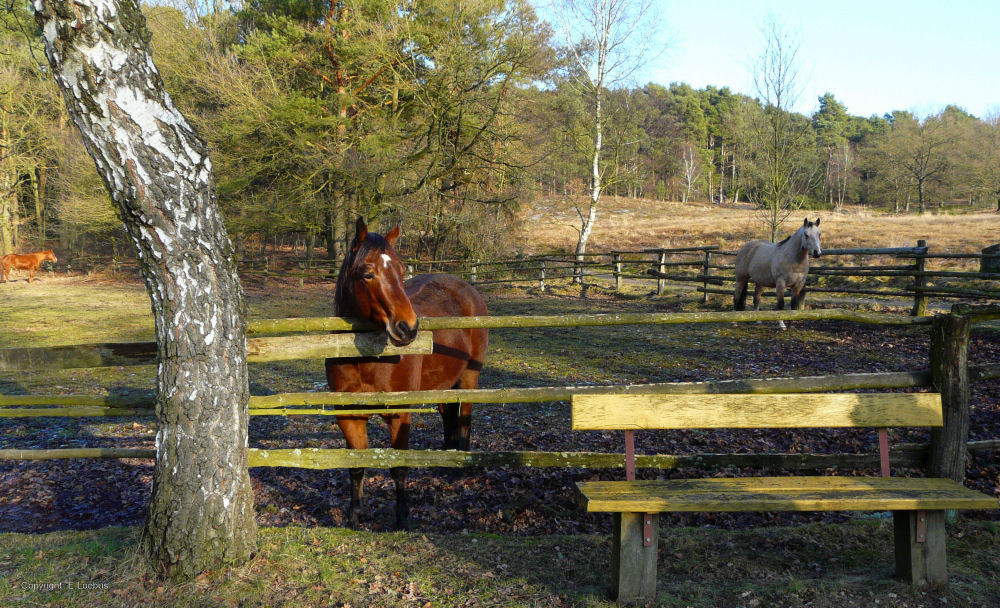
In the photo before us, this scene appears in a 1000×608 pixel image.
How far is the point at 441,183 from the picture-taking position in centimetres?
2319

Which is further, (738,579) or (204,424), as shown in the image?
(738,579)

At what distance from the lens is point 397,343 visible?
3.79 meters

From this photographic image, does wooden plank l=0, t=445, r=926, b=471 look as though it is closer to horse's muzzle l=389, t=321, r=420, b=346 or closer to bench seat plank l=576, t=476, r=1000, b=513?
bench seat plank l=576, t=476, r=1000, b=513

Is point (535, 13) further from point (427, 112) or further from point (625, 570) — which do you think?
point (625, 570)

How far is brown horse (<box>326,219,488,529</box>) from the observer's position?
149 inches

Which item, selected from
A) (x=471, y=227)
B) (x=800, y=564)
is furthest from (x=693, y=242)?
(x=800, y=564)

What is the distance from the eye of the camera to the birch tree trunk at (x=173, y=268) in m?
2.74

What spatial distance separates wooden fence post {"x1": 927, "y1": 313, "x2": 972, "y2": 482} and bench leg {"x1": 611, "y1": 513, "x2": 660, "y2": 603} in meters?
2.11

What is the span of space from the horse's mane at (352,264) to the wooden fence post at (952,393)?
358 centimetres

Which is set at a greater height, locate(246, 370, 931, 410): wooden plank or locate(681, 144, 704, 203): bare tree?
locate(681, 144, 704, 203): bare tree

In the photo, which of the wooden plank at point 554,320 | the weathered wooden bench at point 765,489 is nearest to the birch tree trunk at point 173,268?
the wooden plank at point 554,320

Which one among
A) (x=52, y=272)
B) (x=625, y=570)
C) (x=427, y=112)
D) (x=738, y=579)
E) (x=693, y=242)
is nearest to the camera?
(x=625, y=570)

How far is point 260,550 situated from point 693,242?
34469mm

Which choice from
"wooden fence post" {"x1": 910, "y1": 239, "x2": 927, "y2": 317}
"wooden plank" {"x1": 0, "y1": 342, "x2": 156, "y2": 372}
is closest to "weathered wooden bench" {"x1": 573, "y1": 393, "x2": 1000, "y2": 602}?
"wooden plank" {"x1": 0, "y1": 342, "x2": 156, "y2": 372}
